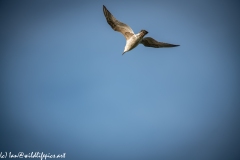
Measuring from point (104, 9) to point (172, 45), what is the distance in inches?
75.4

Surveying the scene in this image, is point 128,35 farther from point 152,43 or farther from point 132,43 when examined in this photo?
point 152,43

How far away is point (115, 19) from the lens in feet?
16.8

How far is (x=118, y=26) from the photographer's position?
516 centimetres

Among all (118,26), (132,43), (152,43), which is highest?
(118,26)

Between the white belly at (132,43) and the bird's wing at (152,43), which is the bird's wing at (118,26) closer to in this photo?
the white belly at (132,43)

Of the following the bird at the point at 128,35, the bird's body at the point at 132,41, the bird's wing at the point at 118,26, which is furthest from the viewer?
the bird's wing at the point at 118,26

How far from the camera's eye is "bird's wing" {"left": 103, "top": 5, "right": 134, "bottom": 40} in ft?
16.6

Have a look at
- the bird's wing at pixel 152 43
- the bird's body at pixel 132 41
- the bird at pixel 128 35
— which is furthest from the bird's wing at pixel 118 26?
the bird's wing at pixel 152 43

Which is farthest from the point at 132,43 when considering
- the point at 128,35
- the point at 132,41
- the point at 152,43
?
the point at 152,43

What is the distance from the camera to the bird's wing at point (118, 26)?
16.6ft

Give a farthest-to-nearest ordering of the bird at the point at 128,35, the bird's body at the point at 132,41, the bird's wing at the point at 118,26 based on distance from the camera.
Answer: the bird's wing at the point at 118,26, the bird at the point at 128,35, the bird's body at the point at 132,41

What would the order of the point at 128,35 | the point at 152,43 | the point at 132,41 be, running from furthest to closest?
1. the point at 152,43
2. the point at 128,35
3. the point at 132,41

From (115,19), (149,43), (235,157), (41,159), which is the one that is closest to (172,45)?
(149,43)

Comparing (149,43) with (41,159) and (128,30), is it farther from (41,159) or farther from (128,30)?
(41,159)
